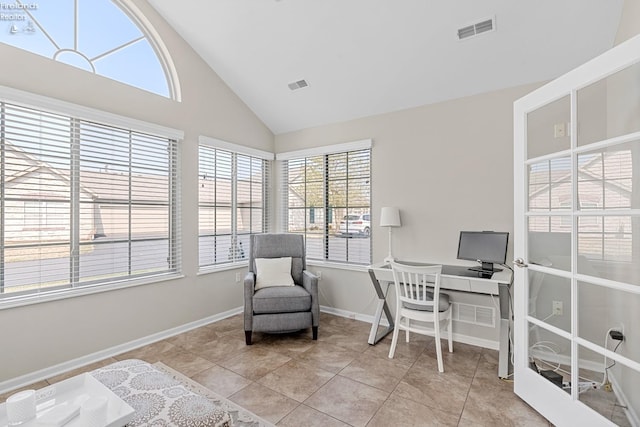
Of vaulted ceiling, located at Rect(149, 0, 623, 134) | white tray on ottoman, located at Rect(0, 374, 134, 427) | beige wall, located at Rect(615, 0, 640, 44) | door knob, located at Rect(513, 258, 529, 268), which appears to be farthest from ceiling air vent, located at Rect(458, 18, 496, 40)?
white tray on ottoman, located at Rect(0, 374, 134, 427)

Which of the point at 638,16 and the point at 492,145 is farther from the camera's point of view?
the point at 492,145

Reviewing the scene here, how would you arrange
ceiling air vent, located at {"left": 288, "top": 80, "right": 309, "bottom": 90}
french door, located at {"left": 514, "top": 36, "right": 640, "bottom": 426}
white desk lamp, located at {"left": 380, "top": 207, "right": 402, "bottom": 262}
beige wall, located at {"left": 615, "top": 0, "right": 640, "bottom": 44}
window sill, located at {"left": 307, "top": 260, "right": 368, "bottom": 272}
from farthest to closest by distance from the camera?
window sill, located at {"left": 307, "top": 260, "right": 368, "bottom": 272} → ceiling air vent, located at {"left": 288, "top": 80, "right": 309, "bottom": 90} → white desk lamp, located at {"left": 380, "top": 207, "right": 402, "bottom": 262} → beige wall, located at {"left": 615, "top": 0, "right": 640, "bottom": 44} → french door, located at {"left": 514, "top": 36, "right": 640, "bottom": 426}

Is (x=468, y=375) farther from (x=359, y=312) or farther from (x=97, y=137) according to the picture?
(x=97, y=137)

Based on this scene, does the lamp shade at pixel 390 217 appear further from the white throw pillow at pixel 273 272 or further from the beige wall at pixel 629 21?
the beige wall at pixel 629 21

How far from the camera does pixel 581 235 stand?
5.96 feet

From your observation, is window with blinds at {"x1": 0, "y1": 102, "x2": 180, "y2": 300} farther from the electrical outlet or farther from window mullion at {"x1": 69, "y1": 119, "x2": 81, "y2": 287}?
the electrical outlet

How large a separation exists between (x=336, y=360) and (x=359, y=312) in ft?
3.71

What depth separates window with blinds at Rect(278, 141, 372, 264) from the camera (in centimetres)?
386

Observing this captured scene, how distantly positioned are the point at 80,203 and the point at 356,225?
2.86m

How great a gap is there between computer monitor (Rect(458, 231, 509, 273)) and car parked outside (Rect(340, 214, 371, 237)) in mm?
1139

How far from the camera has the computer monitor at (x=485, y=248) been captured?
2721 mm

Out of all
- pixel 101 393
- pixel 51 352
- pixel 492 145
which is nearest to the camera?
pixel 101 393

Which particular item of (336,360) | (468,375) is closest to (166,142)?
(336,360)

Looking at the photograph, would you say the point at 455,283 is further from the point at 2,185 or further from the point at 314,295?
the point at 2,185
